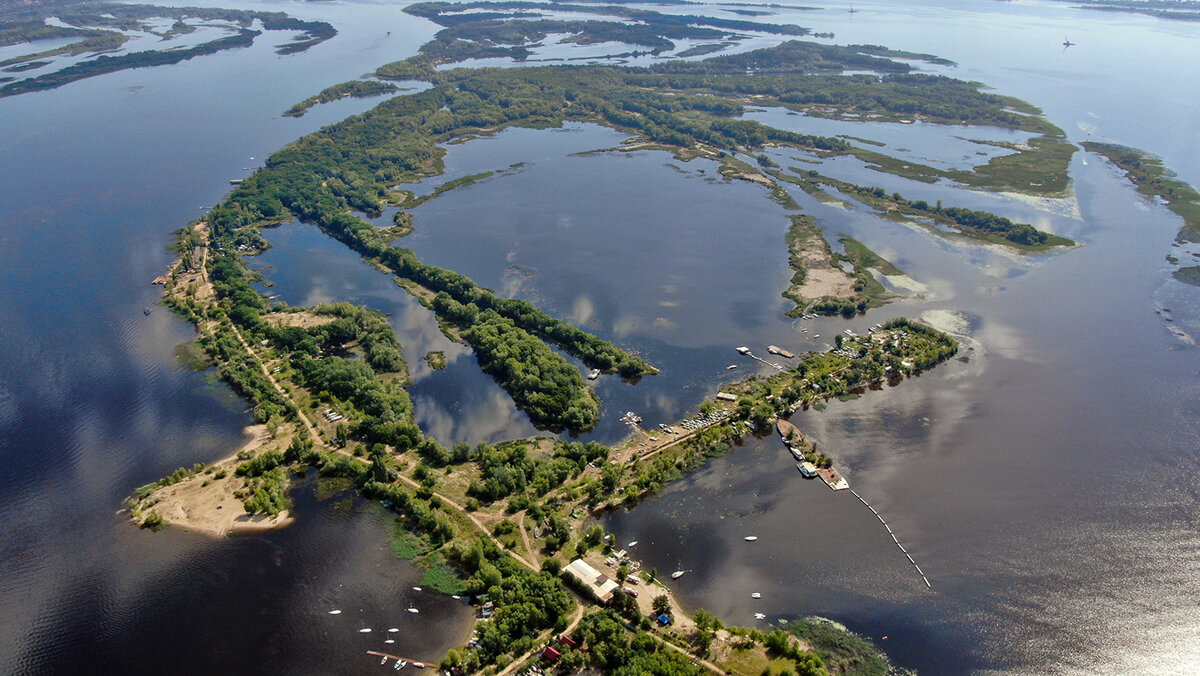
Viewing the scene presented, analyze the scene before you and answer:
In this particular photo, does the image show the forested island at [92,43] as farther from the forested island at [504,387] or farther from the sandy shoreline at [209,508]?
the sandy shoreline at [209,508]

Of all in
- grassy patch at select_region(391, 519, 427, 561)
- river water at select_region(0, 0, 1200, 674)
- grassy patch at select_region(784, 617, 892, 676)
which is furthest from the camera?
grassy patch at select_region(391, 519, 427, 561)

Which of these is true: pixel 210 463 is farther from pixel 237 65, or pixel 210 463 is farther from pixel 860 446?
pixel 237 65

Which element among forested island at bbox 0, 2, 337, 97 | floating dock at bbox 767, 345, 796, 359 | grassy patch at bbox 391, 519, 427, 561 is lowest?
grassy patch at bbox 391, 519, 427, 561

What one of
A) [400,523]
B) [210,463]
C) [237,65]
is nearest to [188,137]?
[237,65]

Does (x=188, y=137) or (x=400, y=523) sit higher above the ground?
(x=188, y=137)

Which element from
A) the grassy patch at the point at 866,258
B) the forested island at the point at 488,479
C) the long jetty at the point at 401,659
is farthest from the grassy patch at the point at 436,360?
the grassy patch at the point at 866,258

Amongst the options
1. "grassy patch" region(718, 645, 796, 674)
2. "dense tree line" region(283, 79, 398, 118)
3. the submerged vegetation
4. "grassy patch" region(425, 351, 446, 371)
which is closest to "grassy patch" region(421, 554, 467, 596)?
"grassy patch" region(718, 645, 796, 674)

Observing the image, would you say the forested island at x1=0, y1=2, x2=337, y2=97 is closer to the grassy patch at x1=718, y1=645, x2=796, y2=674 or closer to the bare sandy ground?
the bare sandy ground

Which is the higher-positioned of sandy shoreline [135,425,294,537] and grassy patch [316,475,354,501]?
grassy patch [316,475,354,501]
